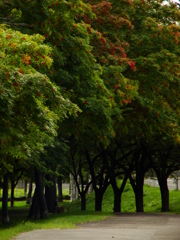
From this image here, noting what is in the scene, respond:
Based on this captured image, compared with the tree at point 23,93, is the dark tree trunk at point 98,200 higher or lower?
lower

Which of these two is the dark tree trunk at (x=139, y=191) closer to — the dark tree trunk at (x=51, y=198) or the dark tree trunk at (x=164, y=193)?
the dark tree trunk at (x=164, y=193)

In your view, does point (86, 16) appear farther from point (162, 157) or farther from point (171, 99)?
point (162, 157)

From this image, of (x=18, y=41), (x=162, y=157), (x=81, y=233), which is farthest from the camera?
(x=162, y=157)

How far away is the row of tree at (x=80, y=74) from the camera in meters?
10.5

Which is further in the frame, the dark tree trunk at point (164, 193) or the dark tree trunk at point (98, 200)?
the dark tree trunk at point (164, 193)

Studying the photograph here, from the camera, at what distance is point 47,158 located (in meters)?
22.6

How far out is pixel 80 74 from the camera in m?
17.1

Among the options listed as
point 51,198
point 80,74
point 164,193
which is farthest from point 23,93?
point 51,198

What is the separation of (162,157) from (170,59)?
480 inches

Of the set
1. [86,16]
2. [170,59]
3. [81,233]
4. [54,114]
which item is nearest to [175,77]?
[170,59]

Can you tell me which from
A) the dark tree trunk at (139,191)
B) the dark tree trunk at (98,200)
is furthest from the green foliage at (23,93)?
the dark tree trunk at (98,200)

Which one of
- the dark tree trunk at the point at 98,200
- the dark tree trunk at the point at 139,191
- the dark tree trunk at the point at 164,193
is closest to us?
the dark tree trunk at the point at 139,191

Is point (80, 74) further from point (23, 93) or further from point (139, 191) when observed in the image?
point (139, 191)

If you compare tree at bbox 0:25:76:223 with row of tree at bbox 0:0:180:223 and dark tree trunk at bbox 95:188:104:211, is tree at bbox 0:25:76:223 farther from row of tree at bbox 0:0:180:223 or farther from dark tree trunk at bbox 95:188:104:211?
dark tree trunk at bbox 95:188:104:211
